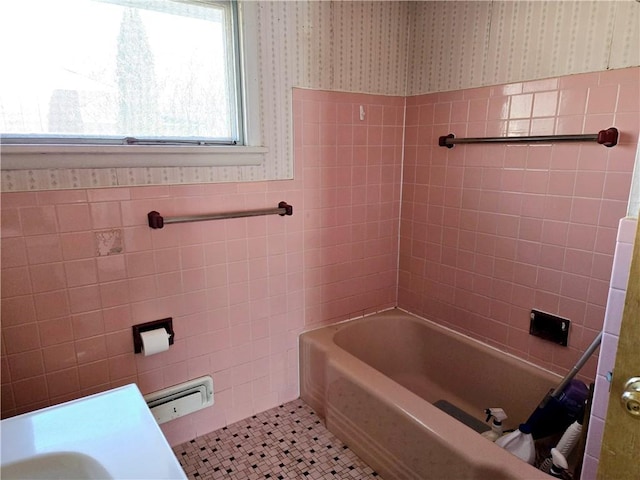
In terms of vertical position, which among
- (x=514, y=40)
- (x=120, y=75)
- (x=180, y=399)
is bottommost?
(x=180, y=399)

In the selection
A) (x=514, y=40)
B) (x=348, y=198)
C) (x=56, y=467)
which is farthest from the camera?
(x=348, y=198)

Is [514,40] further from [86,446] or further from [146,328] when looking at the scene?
[86,446]

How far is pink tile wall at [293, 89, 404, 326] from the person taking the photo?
1858 millimetres

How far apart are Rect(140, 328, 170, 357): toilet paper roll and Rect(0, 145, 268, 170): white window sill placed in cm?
61

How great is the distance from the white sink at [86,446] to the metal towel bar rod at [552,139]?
161 centimetres

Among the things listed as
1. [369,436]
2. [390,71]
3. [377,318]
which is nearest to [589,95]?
[390,71]

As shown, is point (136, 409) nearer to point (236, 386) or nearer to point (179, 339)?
point (179, 339)

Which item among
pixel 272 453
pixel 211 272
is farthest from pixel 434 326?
pixel 211 272

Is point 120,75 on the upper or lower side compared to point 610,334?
upper

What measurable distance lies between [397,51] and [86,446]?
2.01 metres

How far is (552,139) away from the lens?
5.05 feet

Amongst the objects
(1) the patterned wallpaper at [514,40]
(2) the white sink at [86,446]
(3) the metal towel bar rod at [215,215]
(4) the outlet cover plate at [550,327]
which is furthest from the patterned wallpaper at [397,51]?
(4) the outlet cover plate at [550,327]

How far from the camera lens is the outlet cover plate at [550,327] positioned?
5.32ft

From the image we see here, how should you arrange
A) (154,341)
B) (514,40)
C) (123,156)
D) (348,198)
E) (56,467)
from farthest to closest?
(348,198), (514,40), (154,341), (123,156), (56,467)
